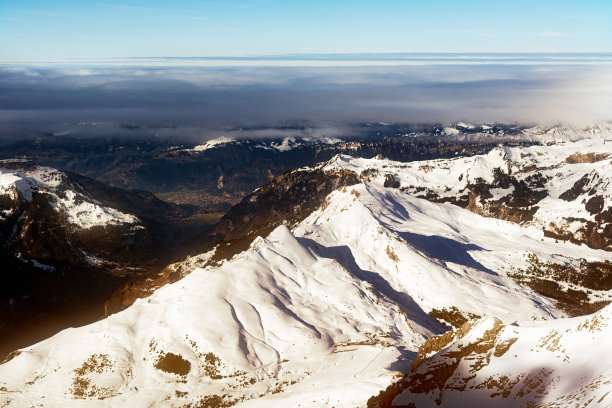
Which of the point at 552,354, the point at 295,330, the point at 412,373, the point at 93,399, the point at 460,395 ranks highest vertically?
the point at 552,354

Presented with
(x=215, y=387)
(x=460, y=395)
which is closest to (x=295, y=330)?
(x=215, y=387)

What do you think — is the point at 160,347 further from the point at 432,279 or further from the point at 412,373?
the point at 432,279

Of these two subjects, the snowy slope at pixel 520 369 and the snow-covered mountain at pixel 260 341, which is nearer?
the snowy slope at pixel 520 369

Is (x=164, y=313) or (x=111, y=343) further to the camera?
(x=164, y=313)

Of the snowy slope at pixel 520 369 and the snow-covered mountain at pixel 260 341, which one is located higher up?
the snowy slope at pixel 520 369

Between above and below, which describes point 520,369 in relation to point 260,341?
above

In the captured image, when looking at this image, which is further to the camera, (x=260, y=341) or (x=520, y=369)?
(x=260, y=341)

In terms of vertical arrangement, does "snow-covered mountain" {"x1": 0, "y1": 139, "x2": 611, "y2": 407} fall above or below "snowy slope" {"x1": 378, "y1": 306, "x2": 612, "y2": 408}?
below

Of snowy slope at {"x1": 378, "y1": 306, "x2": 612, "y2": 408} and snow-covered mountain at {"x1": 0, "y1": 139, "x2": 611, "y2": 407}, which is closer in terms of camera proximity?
snowy slope at {"x1": 378, "y1": 306, "x2": 612, "y2": 408}
